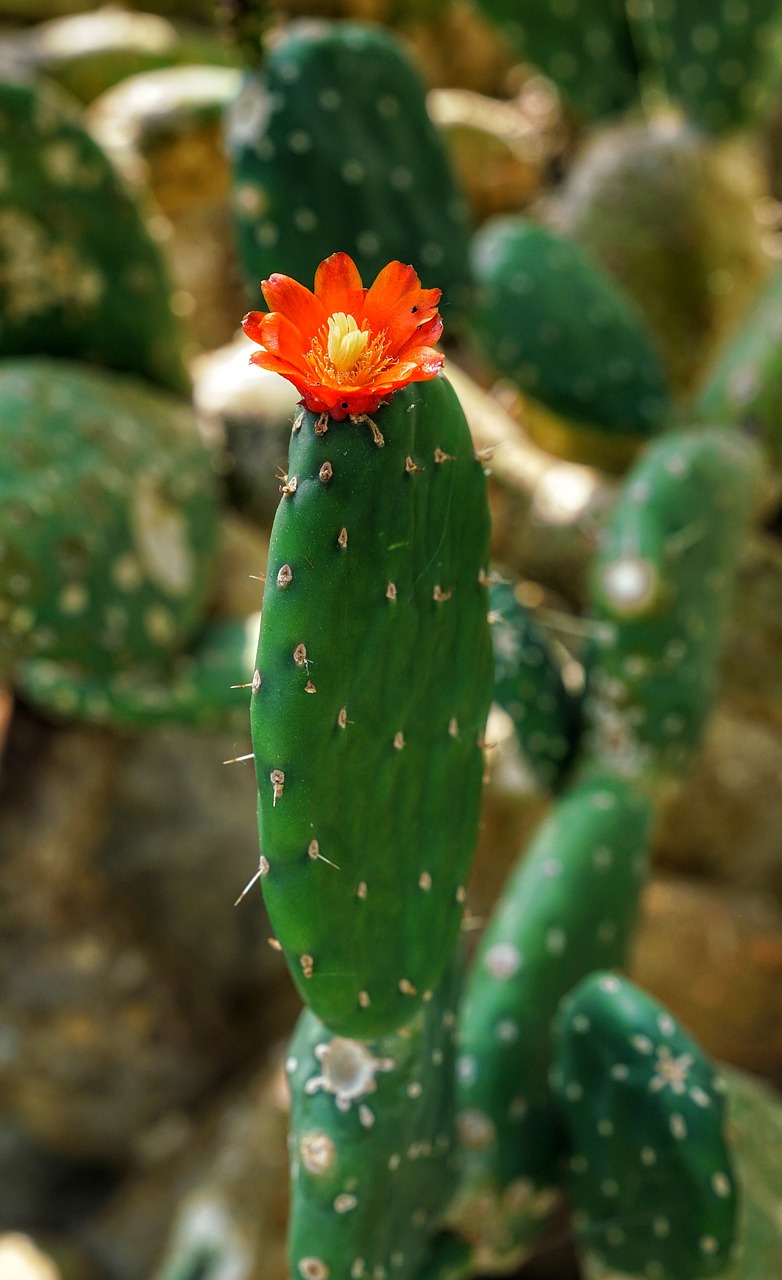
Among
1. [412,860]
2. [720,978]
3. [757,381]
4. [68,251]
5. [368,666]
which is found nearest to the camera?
[368,666]

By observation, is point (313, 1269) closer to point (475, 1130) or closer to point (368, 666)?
point (475, 1130)

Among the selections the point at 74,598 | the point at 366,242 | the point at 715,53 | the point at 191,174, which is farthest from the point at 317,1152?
the point at 191,174

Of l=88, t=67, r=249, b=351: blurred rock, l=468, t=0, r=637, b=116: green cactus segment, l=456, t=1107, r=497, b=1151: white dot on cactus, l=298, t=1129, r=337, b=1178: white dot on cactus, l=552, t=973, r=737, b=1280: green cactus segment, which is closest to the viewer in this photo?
l=298, t=1129, r=337, b=1178: white dot on cactus

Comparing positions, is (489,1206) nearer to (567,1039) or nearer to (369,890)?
(567,1039)

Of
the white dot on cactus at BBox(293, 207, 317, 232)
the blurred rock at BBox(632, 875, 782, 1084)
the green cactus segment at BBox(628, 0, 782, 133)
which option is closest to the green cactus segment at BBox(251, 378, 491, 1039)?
the white dot on cactus at BBox(293, 207, 317, 232)

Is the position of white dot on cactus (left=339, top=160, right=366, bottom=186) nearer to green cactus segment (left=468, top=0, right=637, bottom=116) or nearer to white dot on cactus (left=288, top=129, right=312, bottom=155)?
white dot on cactus (left=288, top=129, right=312, bottom=155)

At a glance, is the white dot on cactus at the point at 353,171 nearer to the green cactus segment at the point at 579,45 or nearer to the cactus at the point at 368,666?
the cactus at the point at 368,666

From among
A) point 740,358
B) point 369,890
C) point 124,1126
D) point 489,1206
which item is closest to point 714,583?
point 740,358
